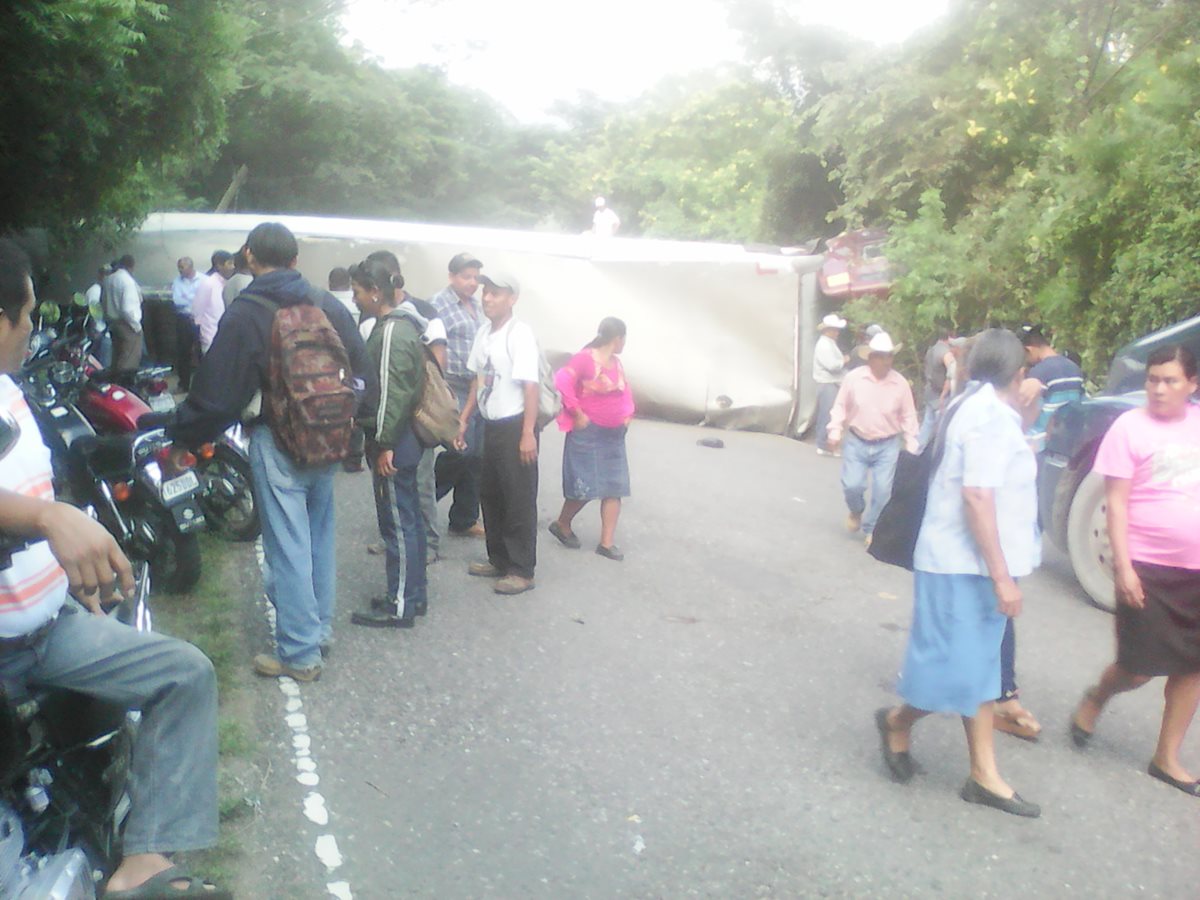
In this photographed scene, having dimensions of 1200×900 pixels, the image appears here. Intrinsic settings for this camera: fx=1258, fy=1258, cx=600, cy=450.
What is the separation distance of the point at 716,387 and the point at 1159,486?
9931mm

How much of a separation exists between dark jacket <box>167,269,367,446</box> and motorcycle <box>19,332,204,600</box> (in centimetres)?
57

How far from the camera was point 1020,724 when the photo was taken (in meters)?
5.41

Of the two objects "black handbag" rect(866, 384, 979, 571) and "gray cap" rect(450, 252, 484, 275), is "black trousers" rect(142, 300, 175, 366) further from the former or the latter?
"black handbag" rect(866, 384, 979, 571)

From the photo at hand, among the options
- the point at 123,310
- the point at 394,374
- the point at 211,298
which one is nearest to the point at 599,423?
the point at 394,374

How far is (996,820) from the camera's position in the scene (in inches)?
181

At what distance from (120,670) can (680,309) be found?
476 inches

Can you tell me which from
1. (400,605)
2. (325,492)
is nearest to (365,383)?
(325,492)

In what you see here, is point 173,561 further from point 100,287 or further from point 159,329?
point 159,329

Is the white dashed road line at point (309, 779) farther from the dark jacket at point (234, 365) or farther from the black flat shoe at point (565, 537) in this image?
the black flat shoe at point (565, 537)

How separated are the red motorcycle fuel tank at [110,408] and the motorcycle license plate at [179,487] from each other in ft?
3.82

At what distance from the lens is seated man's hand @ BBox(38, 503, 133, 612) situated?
2.47m

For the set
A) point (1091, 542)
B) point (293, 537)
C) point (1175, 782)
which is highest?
point (293, 537)

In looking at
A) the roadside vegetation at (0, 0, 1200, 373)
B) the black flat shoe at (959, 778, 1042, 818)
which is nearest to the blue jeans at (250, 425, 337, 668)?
the black flat shoe at (959, 778, 1042, 818)

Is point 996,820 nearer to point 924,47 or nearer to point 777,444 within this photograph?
point 777,444
